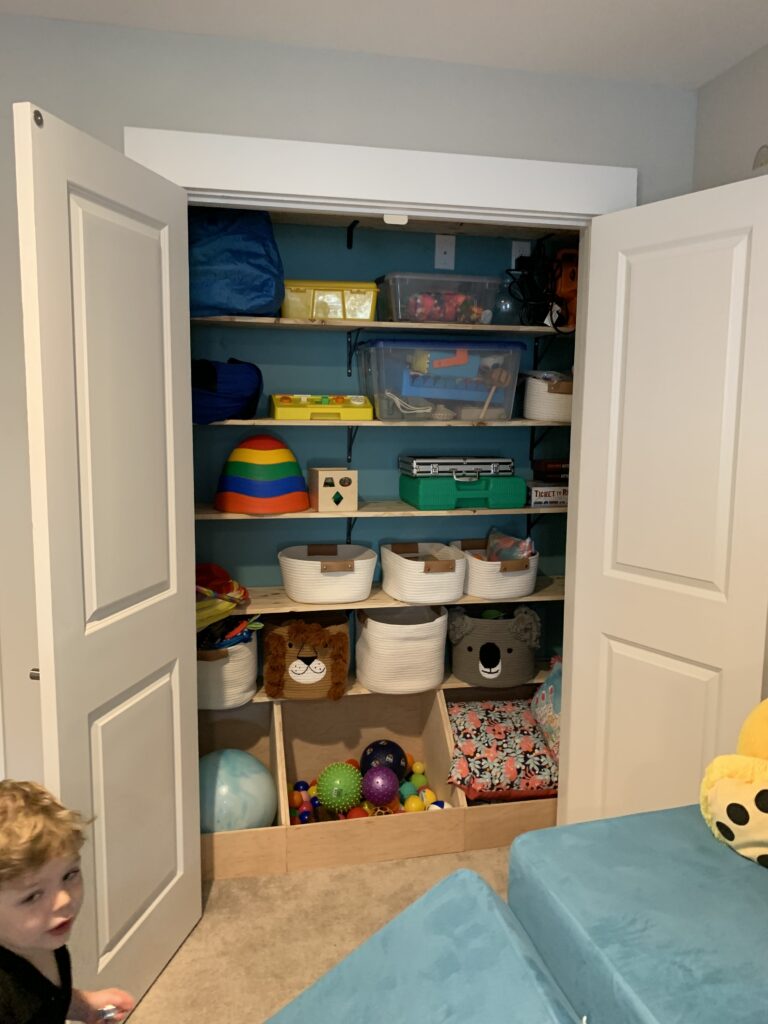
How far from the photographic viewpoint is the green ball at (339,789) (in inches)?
108

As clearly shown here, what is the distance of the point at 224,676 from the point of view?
8.63 feet

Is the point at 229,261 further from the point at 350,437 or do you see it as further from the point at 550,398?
the point at 550,398

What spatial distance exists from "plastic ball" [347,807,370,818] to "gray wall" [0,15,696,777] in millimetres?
1034

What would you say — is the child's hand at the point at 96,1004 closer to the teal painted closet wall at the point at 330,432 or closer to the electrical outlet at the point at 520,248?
the teal painted closet wall at the point at 330,432

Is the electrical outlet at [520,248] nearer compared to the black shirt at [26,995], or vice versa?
the black shirt at [26,995]

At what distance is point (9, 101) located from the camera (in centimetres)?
204

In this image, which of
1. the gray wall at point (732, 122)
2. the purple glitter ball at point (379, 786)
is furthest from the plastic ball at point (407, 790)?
the gray wall at point (732, 122)

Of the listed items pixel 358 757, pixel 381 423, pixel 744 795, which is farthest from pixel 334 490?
pixel 744 795

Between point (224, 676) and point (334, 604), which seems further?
point (334, 604)

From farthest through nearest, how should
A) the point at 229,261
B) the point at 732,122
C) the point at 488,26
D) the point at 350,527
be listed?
the point at 350,527 < the point at 229,261 < the point at 732,122 < the point at 488,26

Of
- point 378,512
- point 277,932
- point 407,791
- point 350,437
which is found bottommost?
point 277,932

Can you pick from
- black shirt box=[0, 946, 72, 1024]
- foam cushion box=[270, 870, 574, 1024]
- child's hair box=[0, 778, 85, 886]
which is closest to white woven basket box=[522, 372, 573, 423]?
foam cushion box=[270, 870, 574, 1024]

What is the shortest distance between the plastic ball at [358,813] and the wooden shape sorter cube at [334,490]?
103 cm

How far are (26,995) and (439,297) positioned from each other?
2259mm
